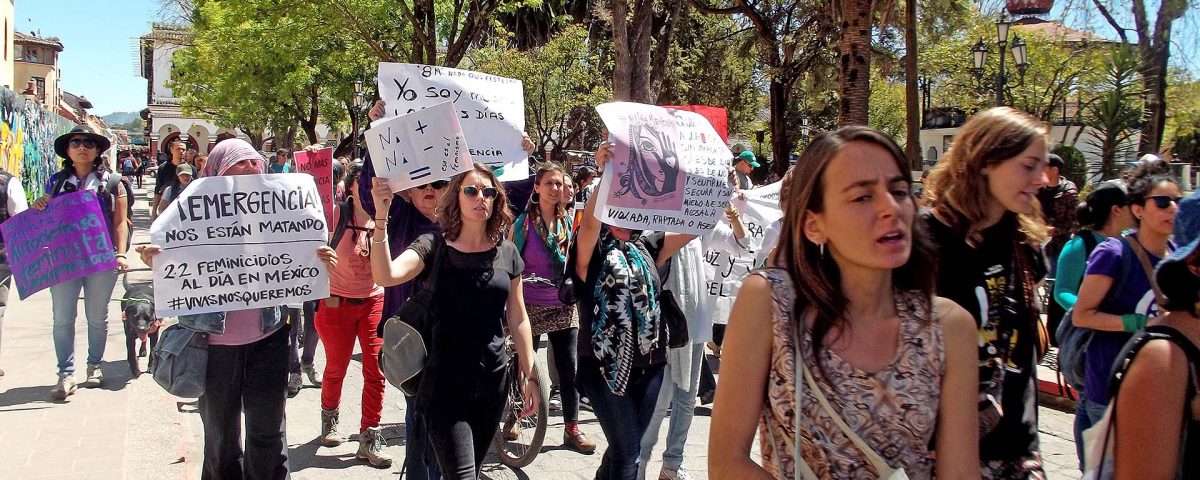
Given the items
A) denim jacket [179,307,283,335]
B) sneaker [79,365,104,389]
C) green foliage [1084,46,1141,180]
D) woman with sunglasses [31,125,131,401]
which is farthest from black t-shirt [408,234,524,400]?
green foliage [1084,46,1141,180]

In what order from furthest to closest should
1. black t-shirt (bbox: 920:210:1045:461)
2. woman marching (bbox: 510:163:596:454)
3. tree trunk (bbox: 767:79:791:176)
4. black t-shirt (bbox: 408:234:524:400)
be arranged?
tree trunk (bbox: 767:79:791:176), woman marching (bbox: 510:163:596:454), black t-shirt (bbox: 408:234:524:400), black t-shirt (bbox: 920:210:1045:461)

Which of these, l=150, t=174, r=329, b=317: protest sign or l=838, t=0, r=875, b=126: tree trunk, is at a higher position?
l=838, t=0, r=875, b=126: tree trunk

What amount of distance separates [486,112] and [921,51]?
30712 mm

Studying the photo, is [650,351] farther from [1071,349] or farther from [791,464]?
[791,464]

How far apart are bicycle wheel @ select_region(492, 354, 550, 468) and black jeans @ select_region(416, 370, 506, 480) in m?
1.37

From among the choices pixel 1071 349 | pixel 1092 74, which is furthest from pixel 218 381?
pixel 1092 74

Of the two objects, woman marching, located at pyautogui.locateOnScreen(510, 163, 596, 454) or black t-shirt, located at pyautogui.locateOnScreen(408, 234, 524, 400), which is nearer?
black t-shirt, located at pyautogui.locateOnScreen(408, 234, 524, 400)

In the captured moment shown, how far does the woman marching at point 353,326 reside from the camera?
583cm

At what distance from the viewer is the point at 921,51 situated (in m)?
33.7

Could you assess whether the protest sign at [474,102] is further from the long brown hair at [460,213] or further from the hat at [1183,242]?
the hat at [1183,242]

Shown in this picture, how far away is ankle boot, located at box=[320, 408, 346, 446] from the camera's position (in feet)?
20.2

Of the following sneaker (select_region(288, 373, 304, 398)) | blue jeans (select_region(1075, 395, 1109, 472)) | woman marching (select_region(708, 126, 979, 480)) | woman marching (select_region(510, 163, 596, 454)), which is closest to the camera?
woman marching (select_region(708, 126, 979, 480))

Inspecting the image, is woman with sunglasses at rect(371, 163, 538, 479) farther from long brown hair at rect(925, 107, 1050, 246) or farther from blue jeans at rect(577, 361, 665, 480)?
long brown hair at rect(925, 107, 1050, 246)

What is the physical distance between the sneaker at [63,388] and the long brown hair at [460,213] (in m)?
4.31
